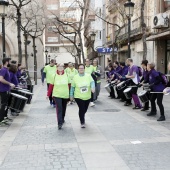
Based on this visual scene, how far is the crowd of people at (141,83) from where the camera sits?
379 inches

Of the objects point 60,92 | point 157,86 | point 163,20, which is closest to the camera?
point 60,92

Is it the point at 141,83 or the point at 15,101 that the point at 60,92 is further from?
the point at 141,83

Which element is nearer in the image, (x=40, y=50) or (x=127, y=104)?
(x=127, y=104)

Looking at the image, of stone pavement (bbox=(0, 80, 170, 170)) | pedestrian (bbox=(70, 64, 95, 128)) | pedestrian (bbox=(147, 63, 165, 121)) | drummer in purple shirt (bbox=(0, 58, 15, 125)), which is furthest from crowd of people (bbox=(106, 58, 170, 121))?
drummer in purple shirt (bbox=(0, 58, 15, 125))

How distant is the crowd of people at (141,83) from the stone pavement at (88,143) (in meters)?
0.68

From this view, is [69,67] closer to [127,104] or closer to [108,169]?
[127,104]

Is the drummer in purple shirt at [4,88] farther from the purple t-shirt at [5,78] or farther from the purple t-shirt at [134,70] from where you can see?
the purple t-shirt at [134,70]

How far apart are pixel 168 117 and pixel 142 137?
2894 mm

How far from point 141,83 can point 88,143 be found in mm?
5217

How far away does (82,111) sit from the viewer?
28.0ft

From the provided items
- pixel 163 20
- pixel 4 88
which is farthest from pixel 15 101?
pixel 163 20

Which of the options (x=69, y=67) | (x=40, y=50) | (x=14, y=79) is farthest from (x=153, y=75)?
(x=40, y=50)

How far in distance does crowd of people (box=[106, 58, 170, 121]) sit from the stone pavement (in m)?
0.68

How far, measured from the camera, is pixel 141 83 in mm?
11586
